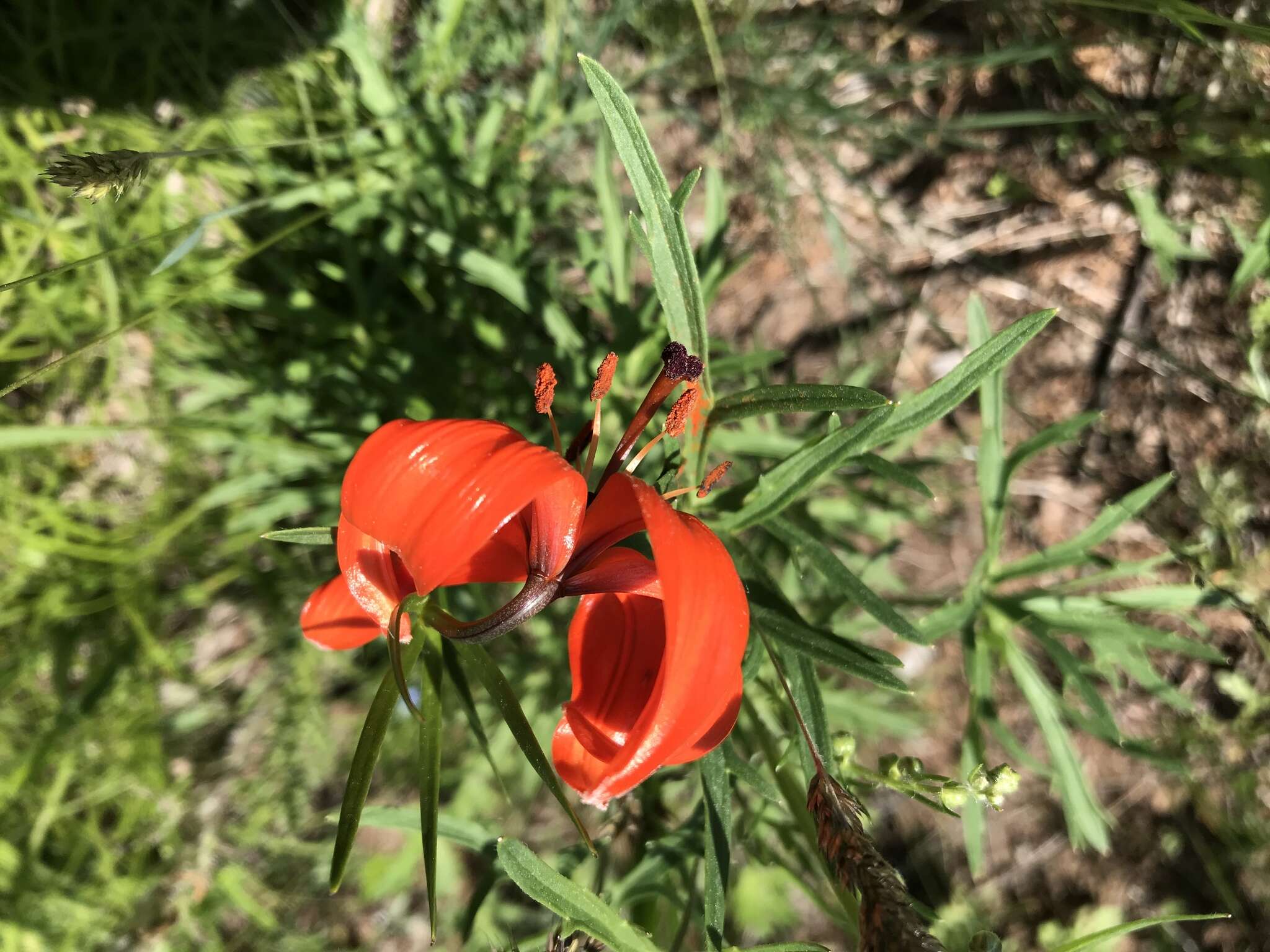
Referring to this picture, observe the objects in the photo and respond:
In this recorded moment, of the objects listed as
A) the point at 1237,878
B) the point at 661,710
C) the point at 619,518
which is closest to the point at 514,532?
the point at 619,518

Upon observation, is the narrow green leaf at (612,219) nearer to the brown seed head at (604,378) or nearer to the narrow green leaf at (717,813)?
the brown seed head at (604,378)

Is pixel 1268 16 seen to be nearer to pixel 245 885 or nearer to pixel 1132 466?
pixel 1132 466

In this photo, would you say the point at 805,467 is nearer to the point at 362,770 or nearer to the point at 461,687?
the point at 461,687

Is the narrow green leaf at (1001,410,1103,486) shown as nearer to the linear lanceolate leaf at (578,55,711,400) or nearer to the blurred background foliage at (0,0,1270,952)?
the blurred background foliage at (0,0,1270,952)

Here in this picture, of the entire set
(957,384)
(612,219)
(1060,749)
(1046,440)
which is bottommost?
(1060,749)

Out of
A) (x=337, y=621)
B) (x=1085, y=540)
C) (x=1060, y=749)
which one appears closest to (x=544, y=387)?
(x=337, y=621)
